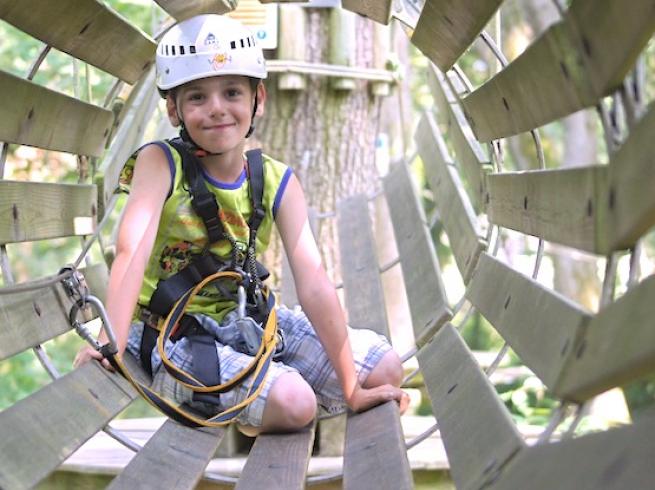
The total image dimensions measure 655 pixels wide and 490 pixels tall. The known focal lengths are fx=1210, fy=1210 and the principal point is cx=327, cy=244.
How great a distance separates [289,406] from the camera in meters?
3.38

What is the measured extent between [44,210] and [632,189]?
225 cm

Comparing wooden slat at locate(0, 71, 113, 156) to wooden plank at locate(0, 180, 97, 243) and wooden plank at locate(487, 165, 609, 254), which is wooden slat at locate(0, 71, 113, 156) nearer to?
wooden plank at locate(0, 180, 97, 243)

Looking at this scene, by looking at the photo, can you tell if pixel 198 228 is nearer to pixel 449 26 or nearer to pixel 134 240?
pixel 134 240

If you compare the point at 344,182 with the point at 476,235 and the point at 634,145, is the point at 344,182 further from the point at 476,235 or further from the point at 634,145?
the point at 634,145

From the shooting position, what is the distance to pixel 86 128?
4062 mm

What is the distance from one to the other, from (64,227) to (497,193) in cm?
139

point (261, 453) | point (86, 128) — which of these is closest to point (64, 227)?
point (86, 128)

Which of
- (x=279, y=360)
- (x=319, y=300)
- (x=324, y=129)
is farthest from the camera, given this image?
(x=324, y=129)

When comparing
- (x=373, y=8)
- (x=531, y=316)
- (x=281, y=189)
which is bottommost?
(x=531, y=316)

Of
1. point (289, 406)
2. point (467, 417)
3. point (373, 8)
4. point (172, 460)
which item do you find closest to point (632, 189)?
point (467, 417)

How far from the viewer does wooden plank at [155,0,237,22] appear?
4426 mm

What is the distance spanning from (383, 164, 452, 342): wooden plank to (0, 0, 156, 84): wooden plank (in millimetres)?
1235

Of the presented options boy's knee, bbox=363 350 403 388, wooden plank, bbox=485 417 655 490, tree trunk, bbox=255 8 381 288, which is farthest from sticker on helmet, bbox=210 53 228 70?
tree trunk, bbox=255 8 381 288

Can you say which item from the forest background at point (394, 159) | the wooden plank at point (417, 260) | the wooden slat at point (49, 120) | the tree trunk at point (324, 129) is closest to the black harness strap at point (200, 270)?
the wooden slat at point (49, 120)
